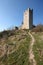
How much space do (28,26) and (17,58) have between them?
3991cm

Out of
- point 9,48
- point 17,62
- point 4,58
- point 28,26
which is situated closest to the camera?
point 17,62

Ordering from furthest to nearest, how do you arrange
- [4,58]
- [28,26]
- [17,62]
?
[28,26] < [4,58] < [17,62]

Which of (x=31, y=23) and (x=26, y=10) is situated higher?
(x=26, y=10)

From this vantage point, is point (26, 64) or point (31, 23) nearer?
point (26, 64)

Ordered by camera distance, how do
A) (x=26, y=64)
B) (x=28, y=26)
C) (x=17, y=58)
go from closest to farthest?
(x=26, y=64)
(x=17, y=58)
(x=28, y=26)

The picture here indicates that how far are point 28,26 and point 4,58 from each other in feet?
127

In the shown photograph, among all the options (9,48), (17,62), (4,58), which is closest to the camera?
(17,62)

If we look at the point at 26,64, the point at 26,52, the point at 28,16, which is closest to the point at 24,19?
the point at 28,16

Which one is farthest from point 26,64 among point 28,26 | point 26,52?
point 28,26

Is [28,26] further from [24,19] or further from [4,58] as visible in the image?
[4,58]

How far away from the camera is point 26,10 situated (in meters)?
58.7

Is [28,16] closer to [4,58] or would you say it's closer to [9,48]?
[9,48]

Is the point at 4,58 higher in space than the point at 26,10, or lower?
lower

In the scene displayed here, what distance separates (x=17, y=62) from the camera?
613 inches
